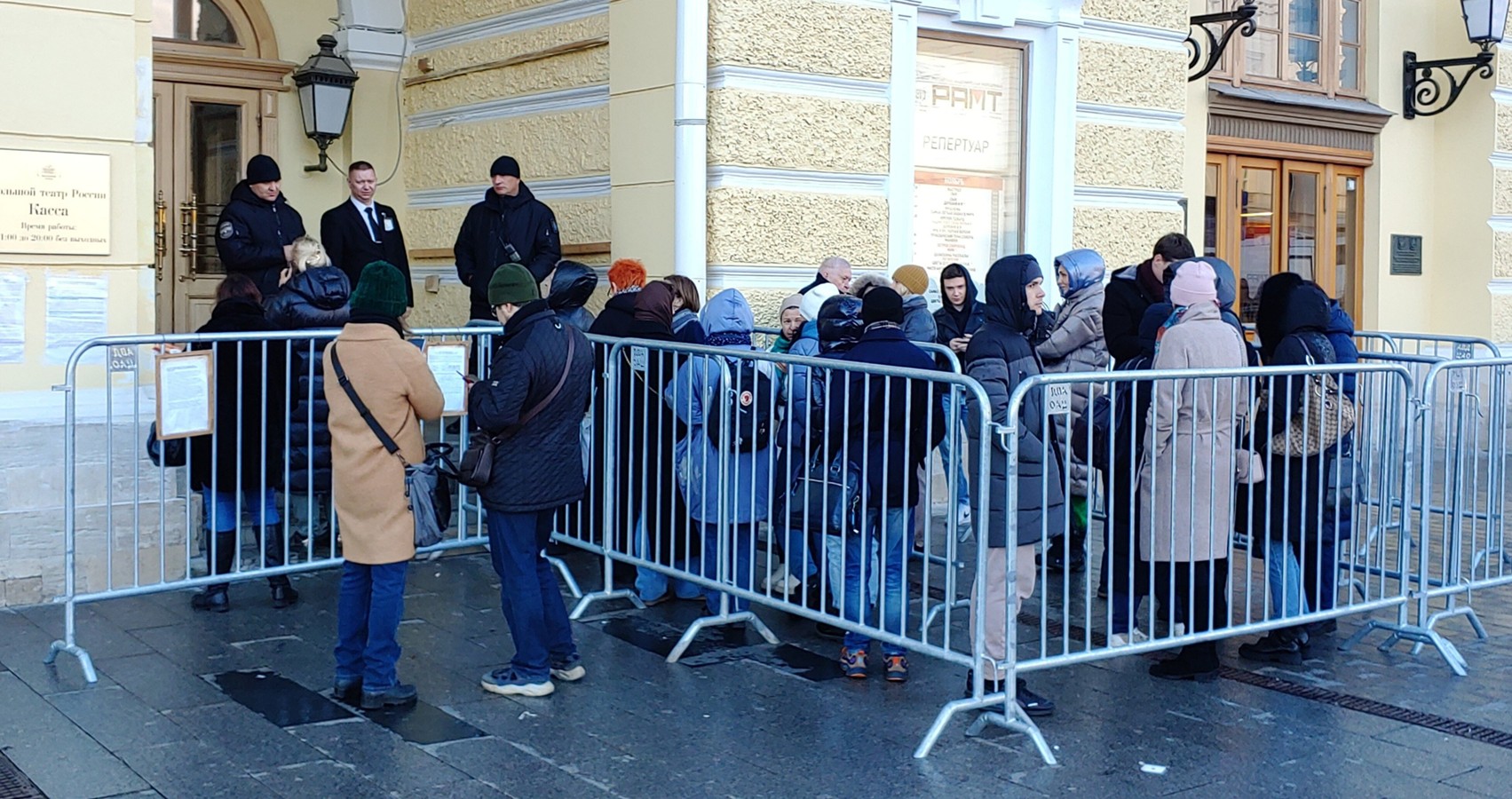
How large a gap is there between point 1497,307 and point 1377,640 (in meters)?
8.03

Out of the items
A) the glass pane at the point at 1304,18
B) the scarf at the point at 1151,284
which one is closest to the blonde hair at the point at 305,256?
the scarf at the point at 1151,284

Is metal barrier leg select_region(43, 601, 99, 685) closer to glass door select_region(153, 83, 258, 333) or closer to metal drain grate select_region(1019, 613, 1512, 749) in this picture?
metal drain grate select_region(1019, 613, 1512, 749)

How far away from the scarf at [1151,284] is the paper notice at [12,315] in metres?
5.25

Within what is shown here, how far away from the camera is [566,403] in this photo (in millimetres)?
5719

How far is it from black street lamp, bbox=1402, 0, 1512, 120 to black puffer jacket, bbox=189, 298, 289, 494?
10300 mm

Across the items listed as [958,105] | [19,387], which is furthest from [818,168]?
[19,387]

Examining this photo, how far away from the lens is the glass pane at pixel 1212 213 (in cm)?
1227

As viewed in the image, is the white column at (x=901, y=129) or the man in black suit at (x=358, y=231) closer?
the man in black suit at (x=358, y=231)

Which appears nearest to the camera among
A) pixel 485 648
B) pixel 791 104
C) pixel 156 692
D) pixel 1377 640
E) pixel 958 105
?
pixel 156 692

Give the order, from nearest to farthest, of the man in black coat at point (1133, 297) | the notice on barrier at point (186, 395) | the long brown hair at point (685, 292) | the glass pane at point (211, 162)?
the notice on barrier at point (186, 395) < the long brown hair at point (685, 292) < the man in black coat at point (1133, 297) < the glass pane at point (211, 162)

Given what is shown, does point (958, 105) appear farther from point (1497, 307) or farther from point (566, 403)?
point (1497, 307)

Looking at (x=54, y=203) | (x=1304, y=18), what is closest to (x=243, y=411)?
(x=54, y=203)

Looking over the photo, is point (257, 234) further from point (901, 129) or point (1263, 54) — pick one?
point (1263, 54)

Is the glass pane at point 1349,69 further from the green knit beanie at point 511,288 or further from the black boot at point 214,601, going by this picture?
the black boot at point 214,601
